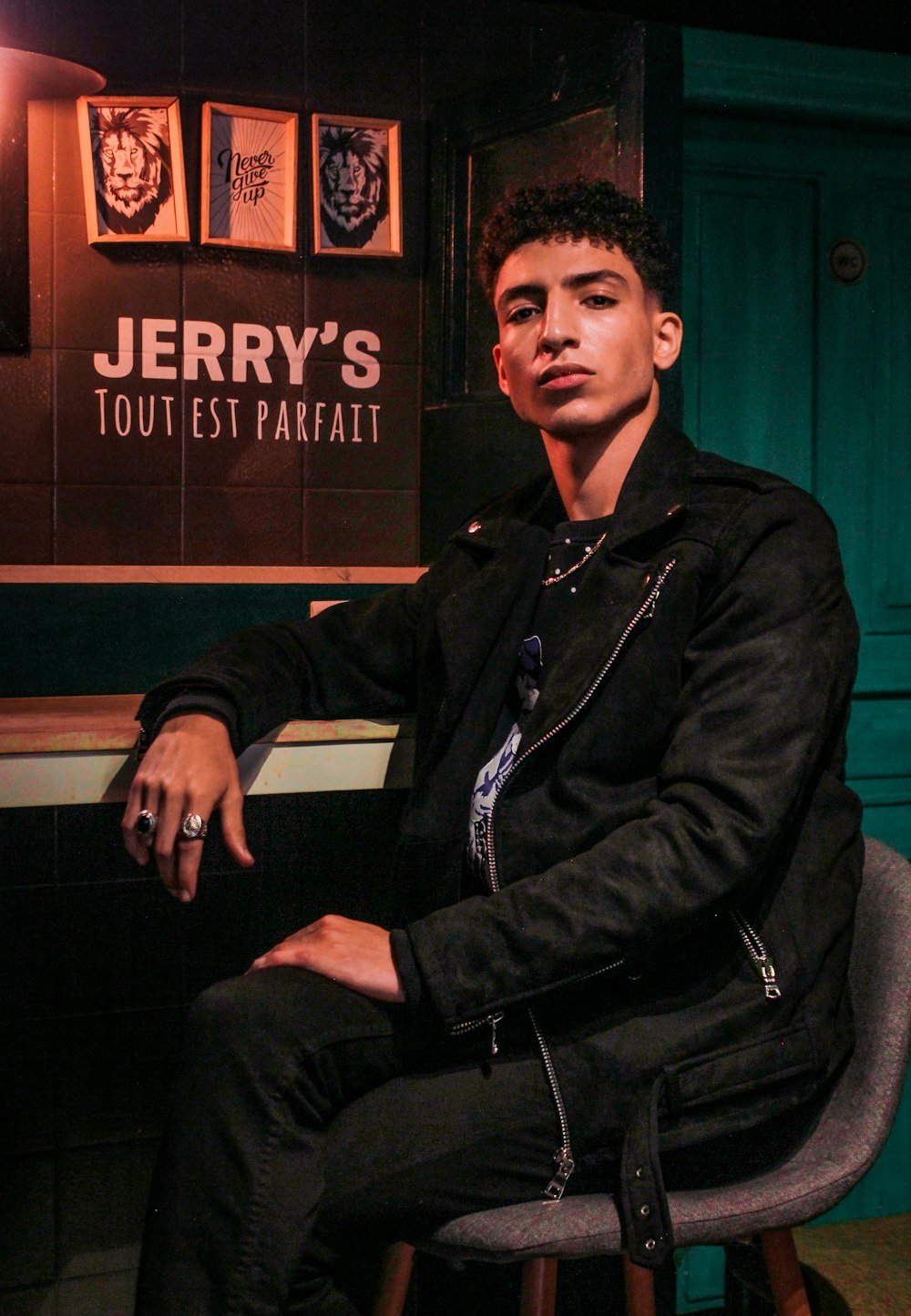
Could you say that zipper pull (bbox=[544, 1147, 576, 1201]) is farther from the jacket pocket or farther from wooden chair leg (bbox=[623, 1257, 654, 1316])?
wooden chair leg (bbox=[623, 1257, 654, 1316])

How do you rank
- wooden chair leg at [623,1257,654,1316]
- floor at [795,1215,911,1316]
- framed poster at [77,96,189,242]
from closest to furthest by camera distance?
wooden chair leg at [623,1257,654,1316] → floor at [795,1215,911,1316] → framed poster at [77,96,189,242]

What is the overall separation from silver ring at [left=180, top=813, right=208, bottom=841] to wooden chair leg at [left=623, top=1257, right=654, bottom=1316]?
813 millimetres

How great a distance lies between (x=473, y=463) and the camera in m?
2.73

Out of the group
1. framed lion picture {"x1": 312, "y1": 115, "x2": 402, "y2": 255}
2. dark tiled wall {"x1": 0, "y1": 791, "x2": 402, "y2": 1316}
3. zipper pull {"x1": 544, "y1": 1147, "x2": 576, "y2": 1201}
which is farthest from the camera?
framed lion picture {"x1": 312, "y1": 115, "x2": 402, "y2": 255}

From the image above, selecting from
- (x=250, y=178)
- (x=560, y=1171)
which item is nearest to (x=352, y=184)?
(x=250, y=178)

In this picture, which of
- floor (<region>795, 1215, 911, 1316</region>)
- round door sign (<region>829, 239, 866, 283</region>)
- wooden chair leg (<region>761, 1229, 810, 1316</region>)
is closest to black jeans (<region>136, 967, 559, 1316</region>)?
wooden chair leg (<region>761, 1229, 810, 1316</region>)

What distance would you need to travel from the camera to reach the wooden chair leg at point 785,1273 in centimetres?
160

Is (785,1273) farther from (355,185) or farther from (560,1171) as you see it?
(355,185)

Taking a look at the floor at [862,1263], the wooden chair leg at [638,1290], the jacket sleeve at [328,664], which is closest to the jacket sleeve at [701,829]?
the jacket sleeve at [328,664]

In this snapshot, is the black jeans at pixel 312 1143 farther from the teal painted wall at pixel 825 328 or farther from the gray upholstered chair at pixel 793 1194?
the teal painted wall at pixel 825 328

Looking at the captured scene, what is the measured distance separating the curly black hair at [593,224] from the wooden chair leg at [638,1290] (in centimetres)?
132

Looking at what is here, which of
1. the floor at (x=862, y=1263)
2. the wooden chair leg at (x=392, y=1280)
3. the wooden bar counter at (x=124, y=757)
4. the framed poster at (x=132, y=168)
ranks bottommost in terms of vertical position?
the floor at (x=862, y=1263)

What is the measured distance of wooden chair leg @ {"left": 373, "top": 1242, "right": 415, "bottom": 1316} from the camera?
1.67m

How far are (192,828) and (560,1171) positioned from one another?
557 mm
